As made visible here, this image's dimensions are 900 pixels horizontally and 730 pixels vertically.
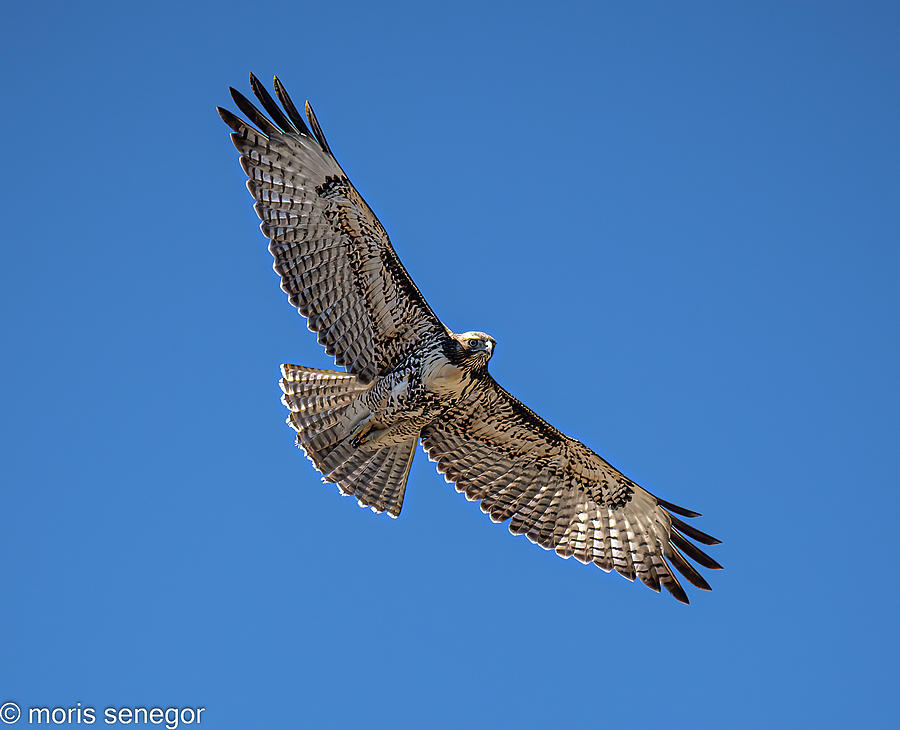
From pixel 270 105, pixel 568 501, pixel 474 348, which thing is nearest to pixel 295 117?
pixel 270 105

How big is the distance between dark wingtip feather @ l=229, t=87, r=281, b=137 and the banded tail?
95.4 inches

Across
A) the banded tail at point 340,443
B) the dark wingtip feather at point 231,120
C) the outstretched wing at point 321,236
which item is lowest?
the banded tail at point 340,443

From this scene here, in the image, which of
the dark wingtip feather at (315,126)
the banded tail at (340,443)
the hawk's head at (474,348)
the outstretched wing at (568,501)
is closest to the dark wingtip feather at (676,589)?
the outstretched wing at (568,501)

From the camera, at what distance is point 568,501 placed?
12.7m

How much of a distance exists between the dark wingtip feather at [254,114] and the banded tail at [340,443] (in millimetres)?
2423

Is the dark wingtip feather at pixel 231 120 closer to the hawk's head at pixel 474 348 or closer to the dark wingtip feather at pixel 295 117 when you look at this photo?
the dark wingtip feather at pixel 295 117

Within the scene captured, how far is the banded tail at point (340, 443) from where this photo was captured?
11688mm

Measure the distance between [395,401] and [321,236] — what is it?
183 centimetres

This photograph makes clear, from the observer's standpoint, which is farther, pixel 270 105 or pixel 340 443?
pixel 340 443

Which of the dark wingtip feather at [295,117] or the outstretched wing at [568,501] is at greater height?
the dark wingtip feather at [295,117]

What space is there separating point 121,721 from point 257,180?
18.1 ft

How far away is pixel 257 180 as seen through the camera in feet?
36.2

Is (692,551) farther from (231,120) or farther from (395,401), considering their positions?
(231,120)

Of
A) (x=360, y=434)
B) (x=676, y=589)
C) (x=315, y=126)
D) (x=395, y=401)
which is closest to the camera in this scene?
(x=315, y=126)
